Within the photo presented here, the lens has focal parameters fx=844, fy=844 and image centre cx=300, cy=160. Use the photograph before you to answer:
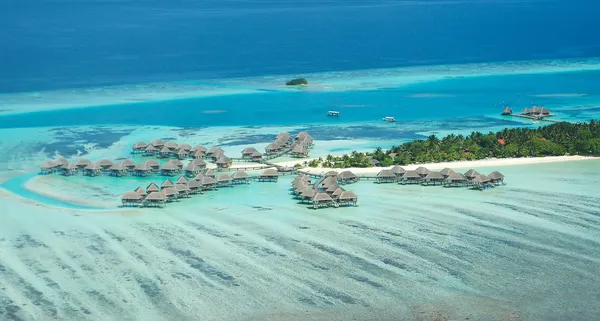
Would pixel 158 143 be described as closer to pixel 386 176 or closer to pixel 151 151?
pixel 151 151

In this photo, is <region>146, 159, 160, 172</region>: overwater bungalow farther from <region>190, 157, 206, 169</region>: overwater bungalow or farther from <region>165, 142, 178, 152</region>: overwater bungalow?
<region>165, 142, 178, 152</region>: overwater bungalow

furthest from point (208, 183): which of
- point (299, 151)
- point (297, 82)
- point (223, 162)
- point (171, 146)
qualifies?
point (297, 82)

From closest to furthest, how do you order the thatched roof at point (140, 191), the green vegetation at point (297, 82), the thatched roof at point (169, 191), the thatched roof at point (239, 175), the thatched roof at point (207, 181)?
the thatched roof at point (140, 191), the thatched roof at point (169, 191), the thatched roof at point (207, 181), the thatched roof at point (239, 175), the green vegetation at point (297, 82)

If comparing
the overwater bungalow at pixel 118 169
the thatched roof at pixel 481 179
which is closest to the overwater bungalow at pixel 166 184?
the overwater bungalow at pixel 118 169

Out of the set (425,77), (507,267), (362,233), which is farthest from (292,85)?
(507,267)

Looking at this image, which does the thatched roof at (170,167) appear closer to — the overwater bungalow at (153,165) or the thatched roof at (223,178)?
the overwater bungalow at (153,165)

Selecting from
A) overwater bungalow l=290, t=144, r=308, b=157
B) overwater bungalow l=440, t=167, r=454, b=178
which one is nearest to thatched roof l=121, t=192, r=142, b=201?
overwater bungalow l=290, t=144, r=308, b=157

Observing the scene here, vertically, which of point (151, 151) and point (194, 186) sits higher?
point (151, 151)
